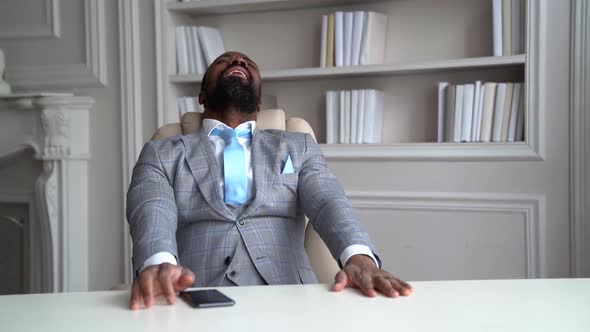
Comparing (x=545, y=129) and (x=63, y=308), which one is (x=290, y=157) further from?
(x=545, y=129)

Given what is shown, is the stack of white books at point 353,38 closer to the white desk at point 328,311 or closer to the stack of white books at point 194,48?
the stack of white books at point 194,48

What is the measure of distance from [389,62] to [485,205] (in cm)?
75

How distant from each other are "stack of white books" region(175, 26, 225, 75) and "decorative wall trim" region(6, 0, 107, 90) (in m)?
0.36

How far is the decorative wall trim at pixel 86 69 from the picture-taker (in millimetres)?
3100

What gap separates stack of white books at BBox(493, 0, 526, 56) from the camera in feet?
8.34

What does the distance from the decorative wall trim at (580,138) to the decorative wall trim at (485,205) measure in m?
0.12

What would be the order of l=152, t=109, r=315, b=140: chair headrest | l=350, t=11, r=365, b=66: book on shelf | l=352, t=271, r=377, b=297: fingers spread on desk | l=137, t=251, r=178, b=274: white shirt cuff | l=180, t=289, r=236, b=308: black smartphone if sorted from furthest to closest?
l=350, t=11, r=365, b=66: book on shelf → l=152, t=109, r=315, b=140: chair headrest → l=137, t=251, r=178, b=274: white shirt cuff → l=352, t=271, r=377, b=297: fingers spread on desk → l=180, t=289, r=236, b=308: black smartphone

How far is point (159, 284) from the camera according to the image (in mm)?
1163

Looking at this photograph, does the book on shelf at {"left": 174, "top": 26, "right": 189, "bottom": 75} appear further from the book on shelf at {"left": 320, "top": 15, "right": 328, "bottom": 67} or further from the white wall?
the book on shelf at {"left": 320, "top": 15, "right": 328, "bottom": 67}

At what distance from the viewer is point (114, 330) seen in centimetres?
96

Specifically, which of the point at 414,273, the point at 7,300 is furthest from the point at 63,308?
the point at 414,273

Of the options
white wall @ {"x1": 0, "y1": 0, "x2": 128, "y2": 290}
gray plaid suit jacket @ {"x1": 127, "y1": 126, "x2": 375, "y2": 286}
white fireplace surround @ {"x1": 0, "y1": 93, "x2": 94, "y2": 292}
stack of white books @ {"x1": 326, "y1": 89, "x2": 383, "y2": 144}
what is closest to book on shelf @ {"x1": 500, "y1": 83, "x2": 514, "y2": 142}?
stack of white books @ {"x1": 326, "y1": 89, "x2": 383, "y2": 144}

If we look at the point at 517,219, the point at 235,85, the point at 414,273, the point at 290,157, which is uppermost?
the point at 235,85

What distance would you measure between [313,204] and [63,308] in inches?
33.7
